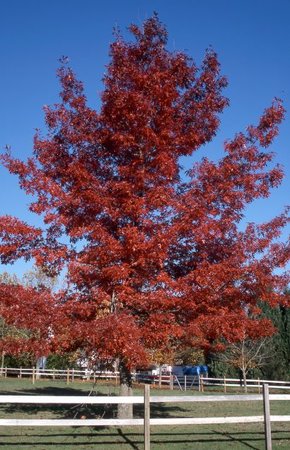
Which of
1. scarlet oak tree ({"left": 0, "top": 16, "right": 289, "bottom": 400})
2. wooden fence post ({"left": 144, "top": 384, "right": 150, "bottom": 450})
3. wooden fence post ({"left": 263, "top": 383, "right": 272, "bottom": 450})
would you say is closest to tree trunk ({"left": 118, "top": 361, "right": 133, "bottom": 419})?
scarlet oak tree ({"left": 0, "top": 16, "right": 289, "bottom": 400})

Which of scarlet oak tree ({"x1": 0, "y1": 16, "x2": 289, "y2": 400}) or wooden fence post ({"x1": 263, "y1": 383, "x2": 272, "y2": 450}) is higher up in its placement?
scarlet oak tree ({"x1": 0, "y1": 16, "x2": 289, "y2": 400})

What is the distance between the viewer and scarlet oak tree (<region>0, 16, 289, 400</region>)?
11.8 metres

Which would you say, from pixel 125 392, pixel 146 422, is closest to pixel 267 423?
pixel 146 422

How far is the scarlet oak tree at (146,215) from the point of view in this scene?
11773 mm

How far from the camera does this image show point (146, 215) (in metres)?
12.4

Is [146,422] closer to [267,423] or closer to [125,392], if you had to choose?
[267,423]

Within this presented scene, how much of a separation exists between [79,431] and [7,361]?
150ft

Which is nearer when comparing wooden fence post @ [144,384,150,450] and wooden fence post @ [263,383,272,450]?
wooden fence post @ [144,384,150,450]

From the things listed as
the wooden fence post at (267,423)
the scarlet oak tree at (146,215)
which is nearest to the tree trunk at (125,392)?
the scarlet oak tree at (146,215)

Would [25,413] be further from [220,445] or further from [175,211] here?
[175,211]

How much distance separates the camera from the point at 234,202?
13.1 metres

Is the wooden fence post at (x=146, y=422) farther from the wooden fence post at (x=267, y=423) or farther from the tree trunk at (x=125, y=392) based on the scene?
the tree trunk at (x=125, y=392)

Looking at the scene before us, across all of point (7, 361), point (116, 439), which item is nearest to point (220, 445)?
point (116, 439)

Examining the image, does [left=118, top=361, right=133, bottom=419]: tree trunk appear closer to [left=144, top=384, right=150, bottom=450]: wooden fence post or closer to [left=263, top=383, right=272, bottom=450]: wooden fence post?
[left=144, top=384, right=150, bottom=450]: wooden fence post
